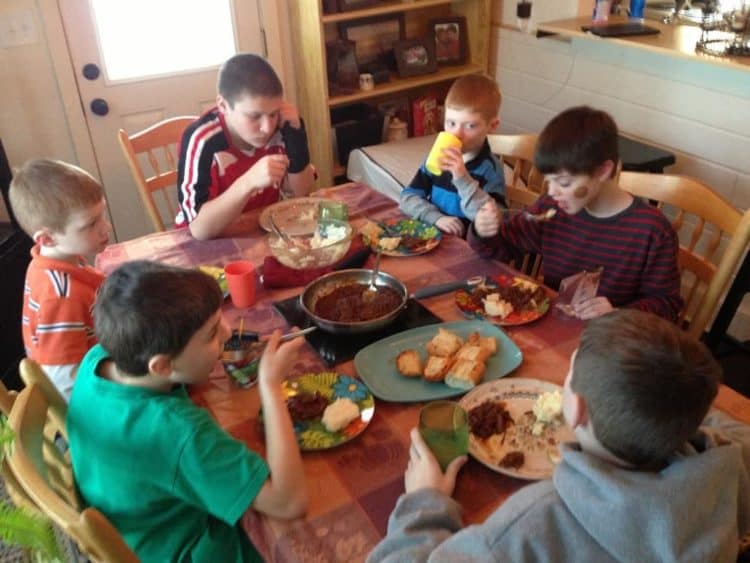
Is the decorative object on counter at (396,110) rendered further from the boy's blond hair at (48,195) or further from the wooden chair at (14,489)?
the wooden chair at (14,489)

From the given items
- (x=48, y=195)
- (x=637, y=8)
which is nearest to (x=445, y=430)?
(x=48, y=195)

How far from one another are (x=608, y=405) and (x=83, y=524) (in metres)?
0.72

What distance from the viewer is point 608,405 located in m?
A: 0.85

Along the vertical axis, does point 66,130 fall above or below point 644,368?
below

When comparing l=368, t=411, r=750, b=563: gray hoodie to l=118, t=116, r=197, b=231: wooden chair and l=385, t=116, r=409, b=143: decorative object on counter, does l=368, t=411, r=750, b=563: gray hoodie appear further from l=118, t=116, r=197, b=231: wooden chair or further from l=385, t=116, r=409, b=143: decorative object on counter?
l=385, t=116, r=409, b=143: decorative object on counter

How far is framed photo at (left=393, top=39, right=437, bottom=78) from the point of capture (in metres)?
3.59

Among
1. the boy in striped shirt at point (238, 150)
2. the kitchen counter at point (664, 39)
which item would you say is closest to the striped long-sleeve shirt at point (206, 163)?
the boy in striped shirt at point (238, 150)

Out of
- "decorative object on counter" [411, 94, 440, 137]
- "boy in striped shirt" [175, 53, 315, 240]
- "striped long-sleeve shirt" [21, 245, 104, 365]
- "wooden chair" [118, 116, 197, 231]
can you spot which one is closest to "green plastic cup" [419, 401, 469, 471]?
"striped long-sleeve shirt" [21, 245, 104, 365]

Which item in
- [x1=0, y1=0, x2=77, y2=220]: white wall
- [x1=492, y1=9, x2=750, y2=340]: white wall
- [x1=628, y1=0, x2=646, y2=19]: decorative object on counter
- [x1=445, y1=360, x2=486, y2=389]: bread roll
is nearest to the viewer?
[x1=445, y1=360, x2=486, y2=389]: bread roll

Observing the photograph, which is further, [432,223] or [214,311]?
[432,223]

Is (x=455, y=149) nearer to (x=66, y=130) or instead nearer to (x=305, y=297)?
(x=305, y=297)

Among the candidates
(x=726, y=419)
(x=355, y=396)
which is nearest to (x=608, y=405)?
(x=726, y=419)

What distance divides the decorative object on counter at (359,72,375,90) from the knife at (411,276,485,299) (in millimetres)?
2141

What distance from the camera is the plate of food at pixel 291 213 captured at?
203 centimetres
